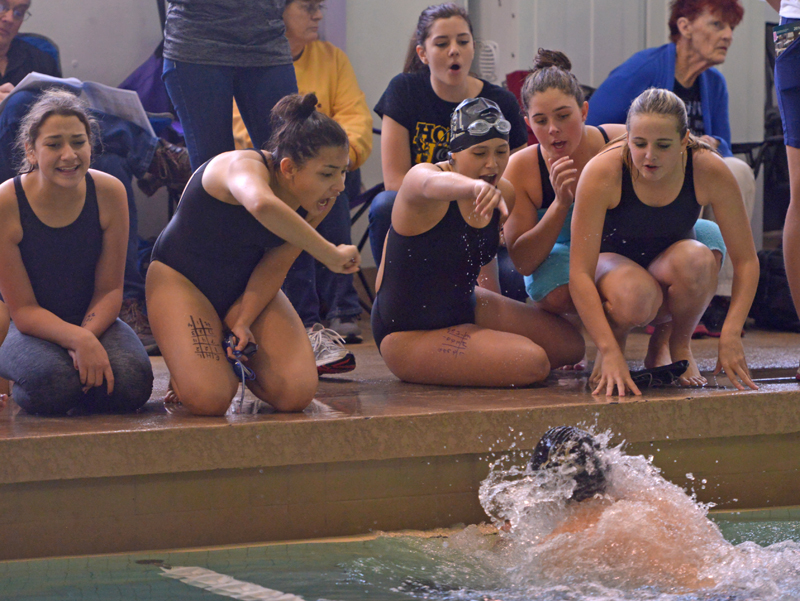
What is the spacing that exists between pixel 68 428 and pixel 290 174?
0.85 meters

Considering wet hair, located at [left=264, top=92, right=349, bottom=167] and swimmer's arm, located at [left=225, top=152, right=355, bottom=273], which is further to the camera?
wet hair, located at [left=264, top=92, right=349, bottom=167]

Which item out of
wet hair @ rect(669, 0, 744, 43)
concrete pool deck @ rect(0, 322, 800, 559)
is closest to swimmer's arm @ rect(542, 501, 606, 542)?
concrete pool deck @ rect(0, 322, 800, 559)

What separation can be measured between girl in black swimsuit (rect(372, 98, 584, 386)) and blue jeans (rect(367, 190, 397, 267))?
591 mm

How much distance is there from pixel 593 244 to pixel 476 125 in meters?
0.48

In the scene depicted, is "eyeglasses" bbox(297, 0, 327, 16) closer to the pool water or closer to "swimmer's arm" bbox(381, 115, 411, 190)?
"swimmer's arm" bbox(381, 115, 411, 190)

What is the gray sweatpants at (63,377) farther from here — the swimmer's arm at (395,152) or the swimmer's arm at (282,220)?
the swimmer's arm at (395,152)

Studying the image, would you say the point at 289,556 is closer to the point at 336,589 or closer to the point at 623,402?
the point at 336,589

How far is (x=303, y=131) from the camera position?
2.17m

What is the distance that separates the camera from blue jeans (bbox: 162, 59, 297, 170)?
9.07ft

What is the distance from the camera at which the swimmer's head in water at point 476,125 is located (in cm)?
238

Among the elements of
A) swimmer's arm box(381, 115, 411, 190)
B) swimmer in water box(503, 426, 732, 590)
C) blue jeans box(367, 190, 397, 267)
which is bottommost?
swimmer in water box(503, 426, 732, 590)

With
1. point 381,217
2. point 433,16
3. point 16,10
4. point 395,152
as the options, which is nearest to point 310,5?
point 433,16

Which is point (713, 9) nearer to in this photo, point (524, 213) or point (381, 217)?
point (524, 213)

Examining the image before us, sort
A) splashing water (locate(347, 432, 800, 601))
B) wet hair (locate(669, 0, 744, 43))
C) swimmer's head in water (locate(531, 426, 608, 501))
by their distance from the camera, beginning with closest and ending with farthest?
splashing water (locate(347, 432, 800, 601)) → swimmer's head in water (locate(531, 426, 608, 501)) → wet hair (locate(669, 0, 744, 43))
